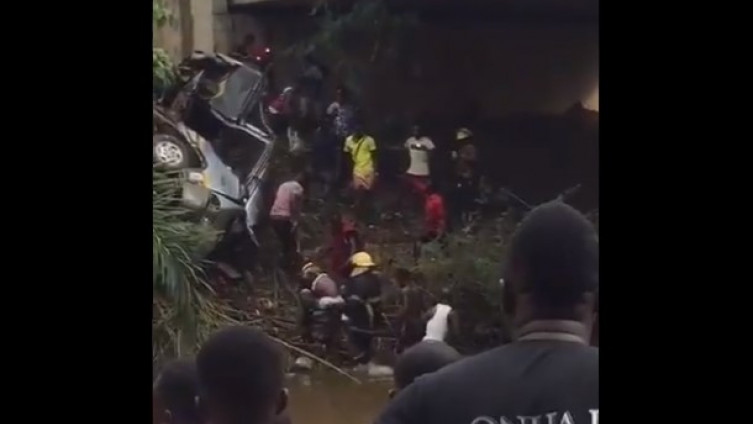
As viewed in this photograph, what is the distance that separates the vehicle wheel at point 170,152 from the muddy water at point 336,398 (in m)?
0.89

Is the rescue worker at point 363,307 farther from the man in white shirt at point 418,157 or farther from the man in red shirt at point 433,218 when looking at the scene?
the man in white shirt at point 418,157

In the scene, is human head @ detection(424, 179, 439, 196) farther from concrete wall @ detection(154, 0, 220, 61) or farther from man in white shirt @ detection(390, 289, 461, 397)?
concrete wall @ detection(154, 0, 220, 61)

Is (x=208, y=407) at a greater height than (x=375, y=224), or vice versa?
(x=375, y=224)

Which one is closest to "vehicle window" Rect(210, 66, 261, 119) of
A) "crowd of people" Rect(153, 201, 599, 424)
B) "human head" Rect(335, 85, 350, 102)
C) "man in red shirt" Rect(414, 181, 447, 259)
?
"human head" Rect(335, 85, 350, 102)

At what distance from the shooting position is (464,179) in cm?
512

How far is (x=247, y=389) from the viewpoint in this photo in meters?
5.13

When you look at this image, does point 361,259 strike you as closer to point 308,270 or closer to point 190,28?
point 308,270

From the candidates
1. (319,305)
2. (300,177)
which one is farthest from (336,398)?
(300,177)

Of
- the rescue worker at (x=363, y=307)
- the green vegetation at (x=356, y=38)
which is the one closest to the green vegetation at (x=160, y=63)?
the green vegetation at (x=356, y=38)

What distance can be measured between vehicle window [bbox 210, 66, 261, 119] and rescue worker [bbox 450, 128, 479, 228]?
0.77 m
